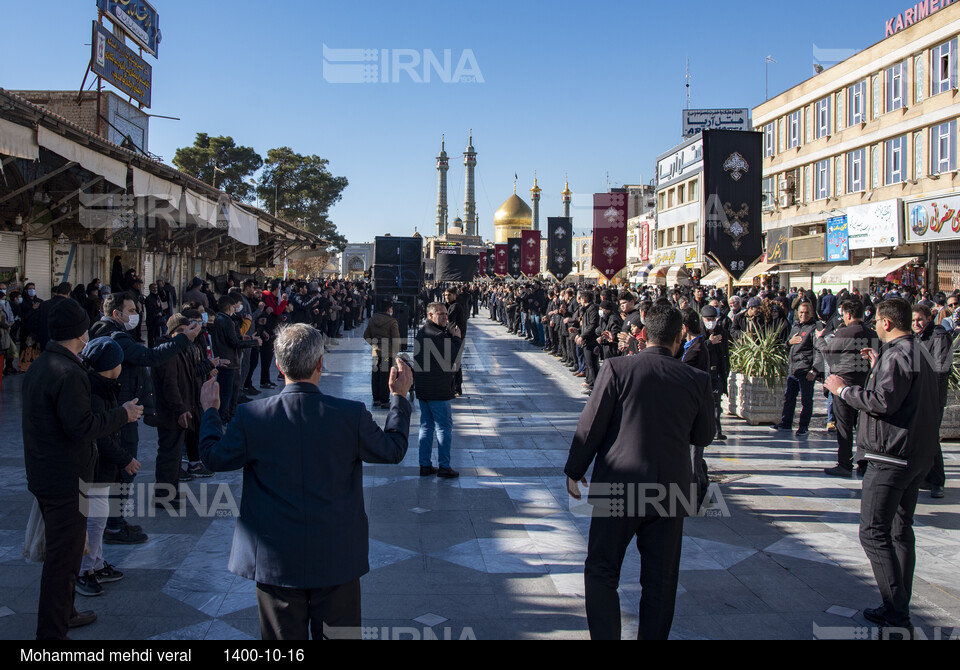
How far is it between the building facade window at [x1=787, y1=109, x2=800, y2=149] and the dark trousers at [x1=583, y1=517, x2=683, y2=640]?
38.5m

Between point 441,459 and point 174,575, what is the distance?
10.2ft

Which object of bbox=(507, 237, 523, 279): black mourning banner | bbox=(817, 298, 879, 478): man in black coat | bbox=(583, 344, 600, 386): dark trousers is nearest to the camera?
bbox=(817, 298, 879, 478): man in black coat

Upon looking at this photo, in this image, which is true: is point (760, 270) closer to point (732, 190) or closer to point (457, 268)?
point (457, 268)

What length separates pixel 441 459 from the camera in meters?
7.61

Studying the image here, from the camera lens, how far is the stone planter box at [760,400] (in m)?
10.4

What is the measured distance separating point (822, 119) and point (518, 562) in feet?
118

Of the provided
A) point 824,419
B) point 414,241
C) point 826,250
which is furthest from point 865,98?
point 824,419

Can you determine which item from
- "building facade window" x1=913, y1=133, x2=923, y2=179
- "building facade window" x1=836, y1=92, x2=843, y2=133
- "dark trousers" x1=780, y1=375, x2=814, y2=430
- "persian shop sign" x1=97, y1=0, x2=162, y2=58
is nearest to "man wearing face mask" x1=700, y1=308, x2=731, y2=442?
"dark trousers" x1=780, y1=375, x2=814, y2=430

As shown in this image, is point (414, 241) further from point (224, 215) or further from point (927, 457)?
point (927, 457)

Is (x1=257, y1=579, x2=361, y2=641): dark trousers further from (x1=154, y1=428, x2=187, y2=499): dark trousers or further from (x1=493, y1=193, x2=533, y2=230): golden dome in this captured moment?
(x1=493, y1=193, x2=533, y2=230): golden dome

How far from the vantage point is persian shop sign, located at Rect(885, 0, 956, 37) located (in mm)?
27809

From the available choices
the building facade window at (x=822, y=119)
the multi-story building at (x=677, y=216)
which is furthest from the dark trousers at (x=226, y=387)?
the multi-story building at (x=677, y=216)

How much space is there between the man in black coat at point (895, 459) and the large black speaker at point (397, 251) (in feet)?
57.3

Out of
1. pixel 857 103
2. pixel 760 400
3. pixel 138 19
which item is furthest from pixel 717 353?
pixel 857 103
